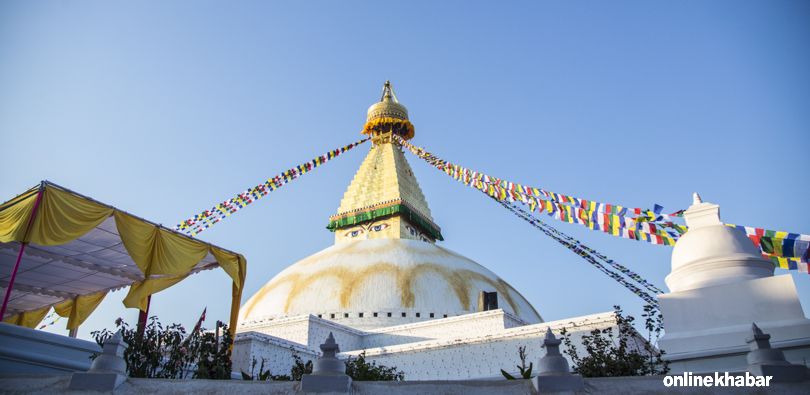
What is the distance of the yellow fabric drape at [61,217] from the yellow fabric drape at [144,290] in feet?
8.14

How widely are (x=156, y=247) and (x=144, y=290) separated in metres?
1.55

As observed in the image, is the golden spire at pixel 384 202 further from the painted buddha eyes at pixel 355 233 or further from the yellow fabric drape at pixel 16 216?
the yellow fabric drape at pixel 16 216

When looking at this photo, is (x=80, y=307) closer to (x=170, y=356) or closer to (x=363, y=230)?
(x=170, y=356)

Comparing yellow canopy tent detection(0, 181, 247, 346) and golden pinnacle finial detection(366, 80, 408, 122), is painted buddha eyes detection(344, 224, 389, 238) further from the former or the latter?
yellow canopy tent detection(0, 181, 247, 346)

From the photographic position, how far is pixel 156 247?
32.2ft

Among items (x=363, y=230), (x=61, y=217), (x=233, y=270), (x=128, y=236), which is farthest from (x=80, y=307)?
(x=363, y=230)

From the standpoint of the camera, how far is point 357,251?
62.5 ft

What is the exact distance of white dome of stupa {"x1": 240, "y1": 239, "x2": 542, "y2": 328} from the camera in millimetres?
16094

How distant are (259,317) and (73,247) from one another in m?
7.21

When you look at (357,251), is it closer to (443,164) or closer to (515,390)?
(443,164)

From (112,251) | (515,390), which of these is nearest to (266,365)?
(112,251)

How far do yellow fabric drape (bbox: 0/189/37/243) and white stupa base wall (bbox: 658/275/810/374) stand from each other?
30.4 ft

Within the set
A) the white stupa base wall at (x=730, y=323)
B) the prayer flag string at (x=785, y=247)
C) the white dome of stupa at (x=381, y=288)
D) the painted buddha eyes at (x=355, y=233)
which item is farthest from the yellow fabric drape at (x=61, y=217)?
the painted buddha eyes at (x=355, y=233)

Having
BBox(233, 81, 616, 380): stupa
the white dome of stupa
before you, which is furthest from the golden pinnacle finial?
the white dome of stupa
